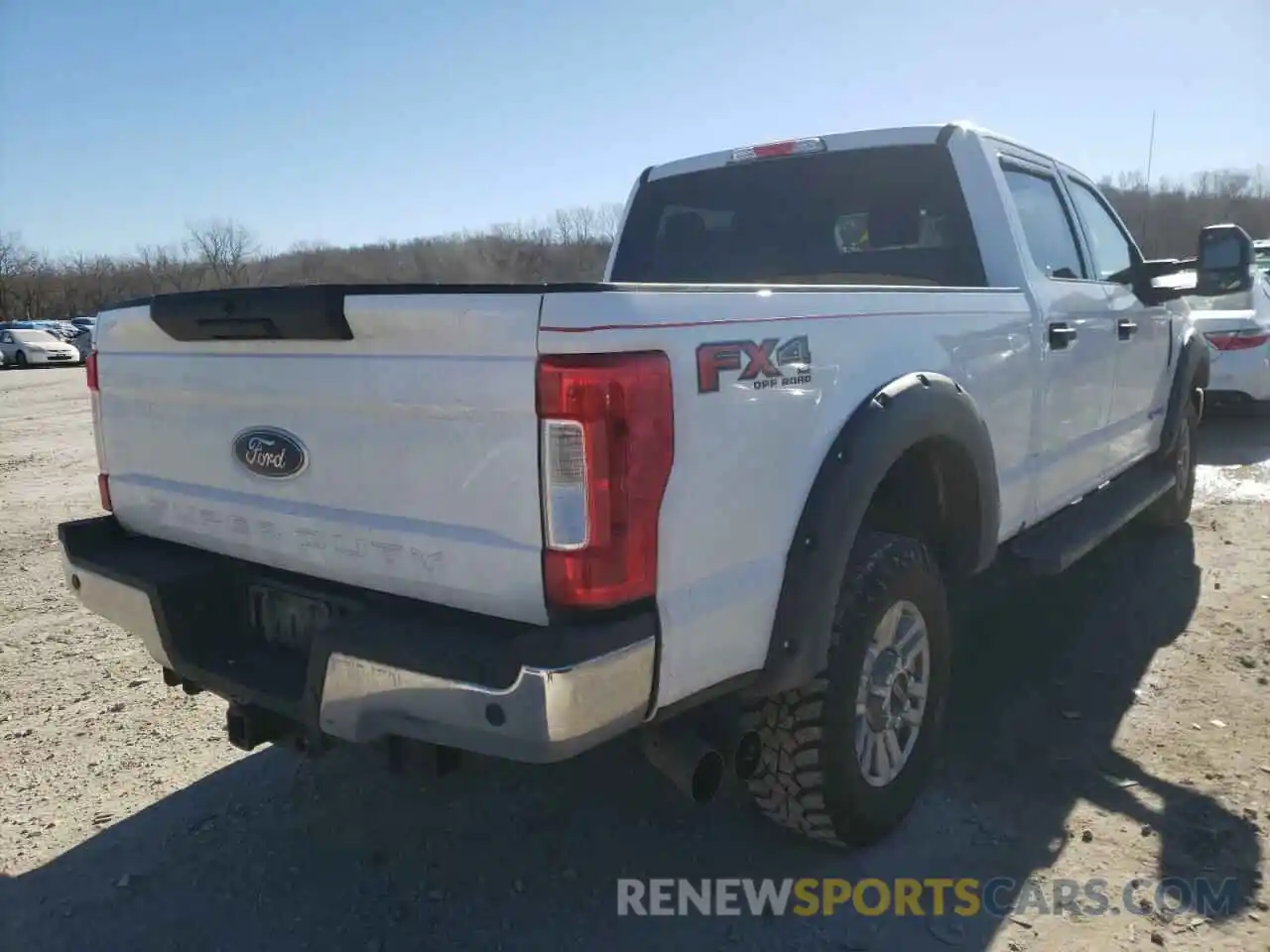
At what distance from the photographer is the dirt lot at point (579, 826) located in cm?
254

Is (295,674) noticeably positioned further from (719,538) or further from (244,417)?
(719,538)

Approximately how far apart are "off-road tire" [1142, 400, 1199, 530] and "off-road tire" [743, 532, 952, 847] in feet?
12.1

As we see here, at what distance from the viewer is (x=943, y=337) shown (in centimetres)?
292

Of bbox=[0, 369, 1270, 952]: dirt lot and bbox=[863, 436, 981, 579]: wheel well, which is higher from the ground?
bbox=[863, 436, 981, 579]: wheel well

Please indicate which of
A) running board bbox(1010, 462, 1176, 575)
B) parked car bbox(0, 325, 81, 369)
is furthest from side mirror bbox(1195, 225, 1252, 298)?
parked car bbox(0, 325, 81, 369)

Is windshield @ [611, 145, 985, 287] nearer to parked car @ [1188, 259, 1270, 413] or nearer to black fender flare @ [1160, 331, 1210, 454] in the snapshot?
black fender flare @ [1160, 331, 1210, 454]

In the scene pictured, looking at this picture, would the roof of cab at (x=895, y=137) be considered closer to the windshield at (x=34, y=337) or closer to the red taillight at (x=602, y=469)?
the red taillight at (x=602, y=469)

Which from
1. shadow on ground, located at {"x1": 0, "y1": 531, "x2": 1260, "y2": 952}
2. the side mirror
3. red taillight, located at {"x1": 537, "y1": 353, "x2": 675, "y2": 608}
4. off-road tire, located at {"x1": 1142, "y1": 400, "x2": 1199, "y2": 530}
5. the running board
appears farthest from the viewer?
off-road tire, located at {"x1": 1142, "y1": 400, "x2": 1199, "y2": 530}

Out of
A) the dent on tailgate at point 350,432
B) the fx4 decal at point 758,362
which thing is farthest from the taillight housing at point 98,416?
the fx4 decal at point 758,362

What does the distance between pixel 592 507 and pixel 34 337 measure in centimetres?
3431

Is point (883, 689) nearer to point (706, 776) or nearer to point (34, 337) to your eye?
point (706, 776)

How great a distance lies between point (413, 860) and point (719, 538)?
1.49 m

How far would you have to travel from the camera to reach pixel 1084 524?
4039 millimetres

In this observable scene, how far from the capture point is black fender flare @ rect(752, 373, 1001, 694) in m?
2.27
